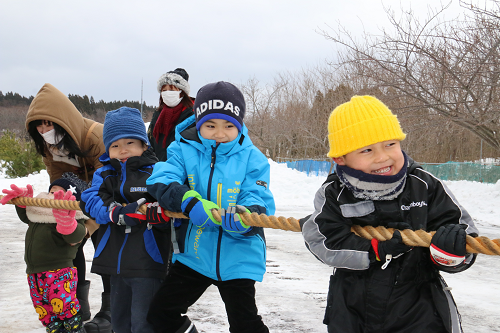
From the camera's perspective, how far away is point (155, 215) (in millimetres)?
2059

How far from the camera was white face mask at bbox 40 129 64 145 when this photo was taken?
9.66 feet

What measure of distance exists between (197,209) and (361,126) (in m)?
0.87

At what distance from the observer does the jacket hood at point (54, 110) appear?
2.87 metres

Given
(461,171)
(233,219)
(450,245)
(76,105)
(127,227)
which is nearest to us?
(450,245)

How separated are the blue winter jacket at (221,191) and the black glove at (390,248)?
2.22ft

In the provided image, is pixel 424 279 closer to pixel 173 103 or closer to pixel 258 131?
pixel 173 103

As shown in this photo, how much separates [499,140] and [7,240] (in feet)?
38.6

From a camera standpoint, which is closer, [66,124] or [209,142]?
[209,142]

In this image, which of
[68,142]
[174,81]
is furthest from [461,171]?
[68,142]

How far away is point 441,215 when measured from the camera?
151 centimetres

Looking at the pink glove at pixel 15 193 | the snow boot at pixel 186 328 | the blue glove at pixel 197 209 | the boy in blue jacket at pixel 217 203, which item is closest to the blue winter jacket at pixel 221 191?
the boy in blue jacket at pixel 217 203

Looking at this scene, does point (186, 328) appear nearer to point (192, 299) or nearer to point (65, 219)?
point (192, 299)

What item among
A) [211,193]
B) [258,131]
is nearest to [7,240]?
[211,193]

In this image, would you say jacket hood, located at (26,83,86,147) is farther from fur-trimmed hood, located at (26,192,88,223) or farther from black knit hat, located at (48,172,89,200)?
fur-trimmed hood, located at (26,192,88,223)
